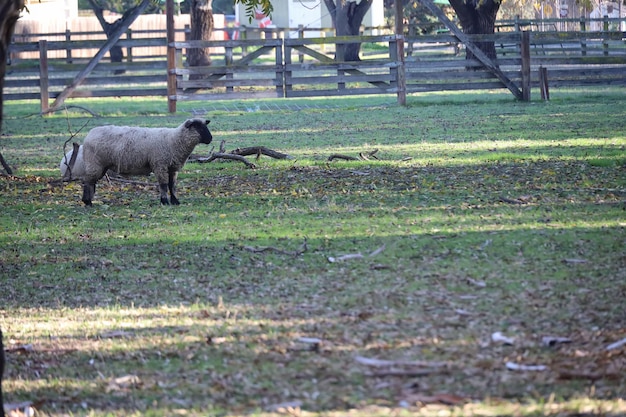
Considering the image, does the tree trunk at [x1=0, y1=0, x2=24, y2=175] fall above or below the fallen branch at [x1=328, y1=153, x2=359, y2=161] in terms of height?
above

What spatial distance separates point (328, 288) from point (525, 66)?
1983cm

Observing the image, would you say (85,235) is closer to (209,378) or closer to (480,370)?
(209,378)

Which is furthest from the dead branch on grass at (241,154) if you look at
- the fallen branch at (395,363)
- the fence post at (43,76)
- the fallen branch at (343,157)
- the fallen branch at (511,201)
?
the fence post at (43,76)

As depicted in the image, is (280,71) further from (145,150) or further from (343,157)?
(145,150)

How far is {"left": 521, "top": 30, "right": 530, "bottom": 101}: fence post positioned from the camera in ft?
86.4

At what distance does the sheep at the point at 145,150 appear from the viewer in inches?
484

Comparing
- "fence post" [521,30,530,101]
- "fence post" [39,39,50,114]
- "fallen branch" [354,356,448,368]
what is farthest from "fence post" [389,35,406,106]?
"fallen branch" [354,356,448,368]

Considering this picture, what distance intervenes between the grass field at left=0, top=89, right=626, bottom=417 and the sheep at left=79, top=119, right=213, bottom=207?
0.46 meters

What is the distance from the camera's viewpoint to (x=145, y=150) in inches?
488

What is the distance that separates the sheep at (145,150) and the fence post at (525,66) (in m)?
15.7

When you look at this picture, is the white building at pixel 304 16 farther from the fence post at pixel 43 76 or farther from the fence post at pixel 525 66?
the fence post at pixel 43 76

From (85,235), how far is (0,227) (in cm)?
139

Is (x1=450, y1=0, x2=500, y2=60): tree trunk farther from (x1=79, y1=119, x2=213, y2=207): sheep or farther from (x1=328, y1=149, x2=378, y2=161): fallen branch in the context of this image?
(x1=79, y1=119, x2=213, y2=207): sheep

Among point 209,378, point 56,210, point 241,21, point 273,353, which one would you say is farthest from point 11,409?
point 241,21
